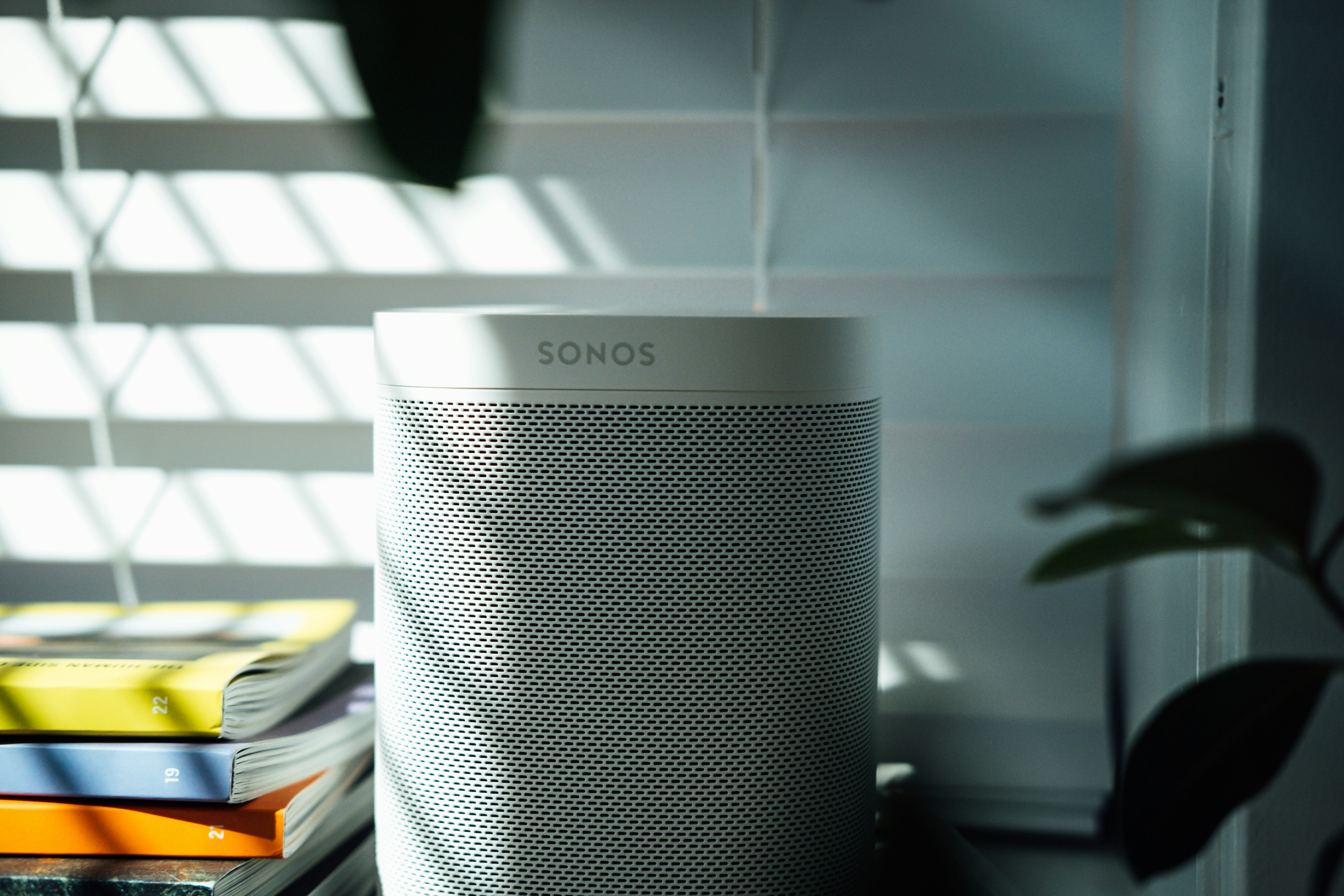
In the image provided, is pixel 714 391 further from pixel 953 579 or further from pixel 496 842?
pixel 953 579

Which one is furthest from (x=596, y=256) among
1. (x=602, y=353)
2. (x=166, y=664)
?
(x=166, y=664)

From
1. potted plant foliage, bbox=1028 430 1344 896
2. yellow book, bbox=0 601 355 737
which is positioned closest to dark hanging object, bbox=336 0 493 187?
potted plant foliage, bbox=1028 430 1344 896

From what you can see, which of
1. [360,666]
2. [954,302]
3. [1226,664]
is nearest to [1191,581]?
[1226,664]

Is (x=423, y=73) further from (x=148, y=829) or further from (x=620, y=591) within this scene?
(x=148, y=829)

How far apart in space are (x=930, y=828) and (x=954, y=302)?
0.50m

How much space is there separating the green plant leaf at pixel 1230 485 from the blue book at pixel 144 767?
26.3 inches

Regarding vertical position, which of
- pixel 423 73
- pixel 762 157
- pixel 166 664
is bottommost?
pixel 166 664

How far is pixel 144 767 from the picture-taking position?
2.31ft

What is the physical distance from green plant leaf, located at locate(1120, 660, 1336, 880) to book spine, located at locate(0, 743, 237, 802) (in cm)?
62

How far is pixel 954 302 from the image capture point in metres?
0.95

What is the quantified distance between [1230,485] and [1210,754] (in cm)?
18

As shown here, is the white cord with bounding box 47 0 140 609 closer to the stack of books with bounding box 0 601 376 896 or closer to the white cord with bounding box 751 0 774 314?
the stack of books with bounding box 0 601 376 896

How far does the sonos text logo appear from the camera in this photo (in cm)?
59

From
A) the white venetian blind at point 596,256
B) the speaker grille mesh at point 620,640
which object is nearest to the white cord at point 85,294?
the white venetian blind at point 596,256
